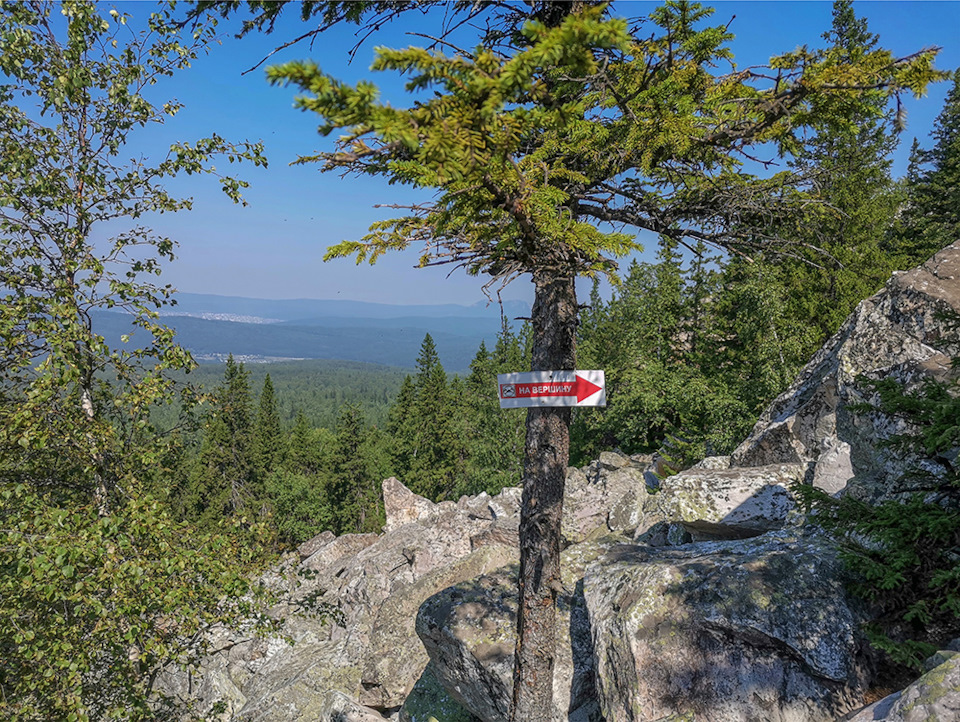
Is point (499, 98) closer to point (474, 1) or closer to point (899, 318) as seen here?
point (474, 1)

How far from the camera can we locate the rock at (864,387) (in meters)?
6.72

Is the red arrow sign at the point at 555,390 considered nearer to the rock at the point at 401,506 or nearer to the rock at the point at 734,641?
the rock at the point at 734,641

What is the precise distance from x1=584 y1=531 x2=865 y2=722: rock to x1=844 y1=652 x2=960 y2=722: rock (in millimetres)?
1548

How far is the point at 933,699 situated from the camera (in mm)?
3246

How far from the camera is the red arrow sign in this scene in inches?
195

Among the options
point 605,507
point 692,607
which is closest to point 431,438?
point 605,507

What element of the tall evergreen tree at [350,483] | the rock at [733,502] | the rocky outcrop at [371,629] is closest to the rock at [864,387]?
the rock at [733,502]

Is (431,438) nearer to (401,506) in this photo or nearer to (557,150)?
(401,506)

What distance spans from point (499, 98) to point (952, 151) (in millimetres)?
41224

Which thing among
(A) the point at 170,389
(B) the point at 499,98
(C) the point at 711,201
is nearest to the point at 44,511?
(A) the point at 170,389

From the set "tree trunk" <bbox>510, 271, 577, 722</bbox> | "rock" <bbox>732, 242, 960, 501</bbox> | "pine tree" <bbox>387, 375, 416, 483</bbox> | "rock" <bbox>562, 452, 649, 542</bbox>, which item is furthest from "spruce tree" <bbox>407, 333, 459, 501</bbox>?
"tree trunk" <bbox>510, 271, 577, 722</bbox>

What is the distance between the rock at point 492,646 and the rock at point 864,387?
4020mm

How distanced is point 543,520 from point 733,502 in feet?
18.0

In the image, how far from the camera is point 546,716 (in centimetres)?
525
